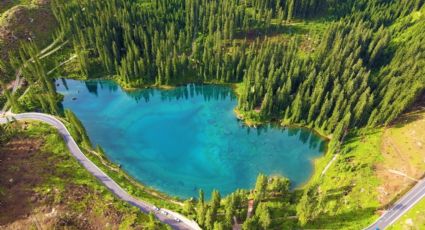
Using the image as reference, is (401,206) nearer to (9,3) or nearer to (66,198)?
(66,198)

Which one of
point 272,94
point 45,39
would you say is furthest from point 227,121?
point 45,39

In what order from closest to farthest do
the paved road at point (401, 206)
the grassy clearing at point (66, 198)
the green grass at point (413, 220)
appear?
the grassy clearing at point (66, 198) → the green grass at point (413, 220) → the paved road at point (401, 206)

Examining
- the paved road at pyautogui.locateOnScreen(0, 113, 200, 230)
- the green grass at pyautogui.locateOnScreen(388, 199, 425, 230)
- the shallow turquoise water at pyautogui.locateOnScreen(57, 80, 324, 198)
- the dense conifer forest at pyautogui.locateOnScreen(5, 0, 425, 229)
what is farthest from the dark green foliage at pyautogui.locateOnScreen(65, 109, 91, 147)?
the green grass at pyautogui.locateOnScreen(388, 199, 425, 230)

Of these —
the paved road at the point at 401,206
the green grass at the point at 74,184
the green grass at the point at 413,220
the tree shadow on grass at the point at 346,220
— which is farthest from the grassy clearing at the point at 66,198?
the green grass at the point at 413,220

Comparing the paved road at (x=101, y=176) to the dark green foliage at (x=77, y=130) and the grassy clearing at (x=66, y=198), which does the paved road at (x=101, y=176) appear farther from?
the dark green foliage at (x=77, y=130)

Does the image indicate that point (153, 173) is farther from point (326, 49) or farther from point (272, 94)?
point (326, 49)

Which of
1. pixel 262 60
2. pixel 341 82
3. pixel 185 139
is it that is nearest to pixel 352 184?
pixel 341 82

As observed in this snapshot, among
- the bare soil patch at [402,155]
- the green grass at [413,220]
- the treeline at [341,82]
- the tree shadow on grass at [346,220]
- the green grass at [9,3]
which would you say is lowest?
the tree shadow on grass at [346,220]

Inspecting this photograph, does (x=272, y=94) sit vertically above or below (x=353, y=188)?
above
